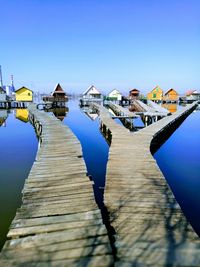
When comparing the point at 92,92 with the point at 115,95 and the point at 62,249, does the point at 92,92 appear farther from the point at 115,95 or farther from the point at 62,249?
the point at 62,249

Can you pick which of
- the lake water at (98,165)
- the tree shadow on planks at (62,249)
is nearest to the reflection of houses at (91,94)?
the lake water at (98,165)

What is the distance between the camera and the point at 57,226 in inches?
199

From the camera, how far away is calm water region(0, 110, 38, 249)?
878cm

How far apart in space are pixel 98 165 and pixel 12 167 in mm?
5063

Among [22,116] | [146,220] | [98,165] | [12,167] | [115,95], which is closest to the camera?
[146,220]

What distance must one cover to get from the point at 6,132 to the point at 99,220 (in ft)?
76.1

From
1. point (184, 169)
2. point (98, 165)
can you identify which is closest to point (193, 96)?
point (184, 169)

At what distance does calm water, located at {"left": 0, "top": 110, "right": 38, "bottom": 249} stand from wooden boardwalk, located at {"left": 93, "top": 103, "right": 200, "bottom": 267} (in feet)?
12.3


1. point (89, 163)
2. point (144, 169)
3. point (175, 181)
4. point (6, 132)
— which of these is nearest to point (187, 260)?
point (144, 169)

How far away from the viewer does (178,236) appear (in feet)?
16.5

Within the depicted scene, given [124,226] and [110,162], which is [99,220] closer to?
[124,226]

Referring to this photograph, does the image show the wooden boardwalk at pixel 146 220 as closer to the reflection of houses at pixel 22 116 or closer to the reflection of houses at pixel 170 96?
the reflection of houses at pixel 22 116

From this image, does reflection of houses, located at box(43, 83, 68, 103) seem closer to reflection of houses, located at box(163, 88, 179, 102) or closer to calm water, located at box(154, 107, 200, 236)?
reflection of houses, located at box(163, 88, 179, 102)

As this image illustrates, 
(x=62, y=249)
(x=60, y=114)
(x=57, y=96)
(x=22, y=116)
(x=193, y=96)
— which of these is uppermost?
(x=62, y=249)
